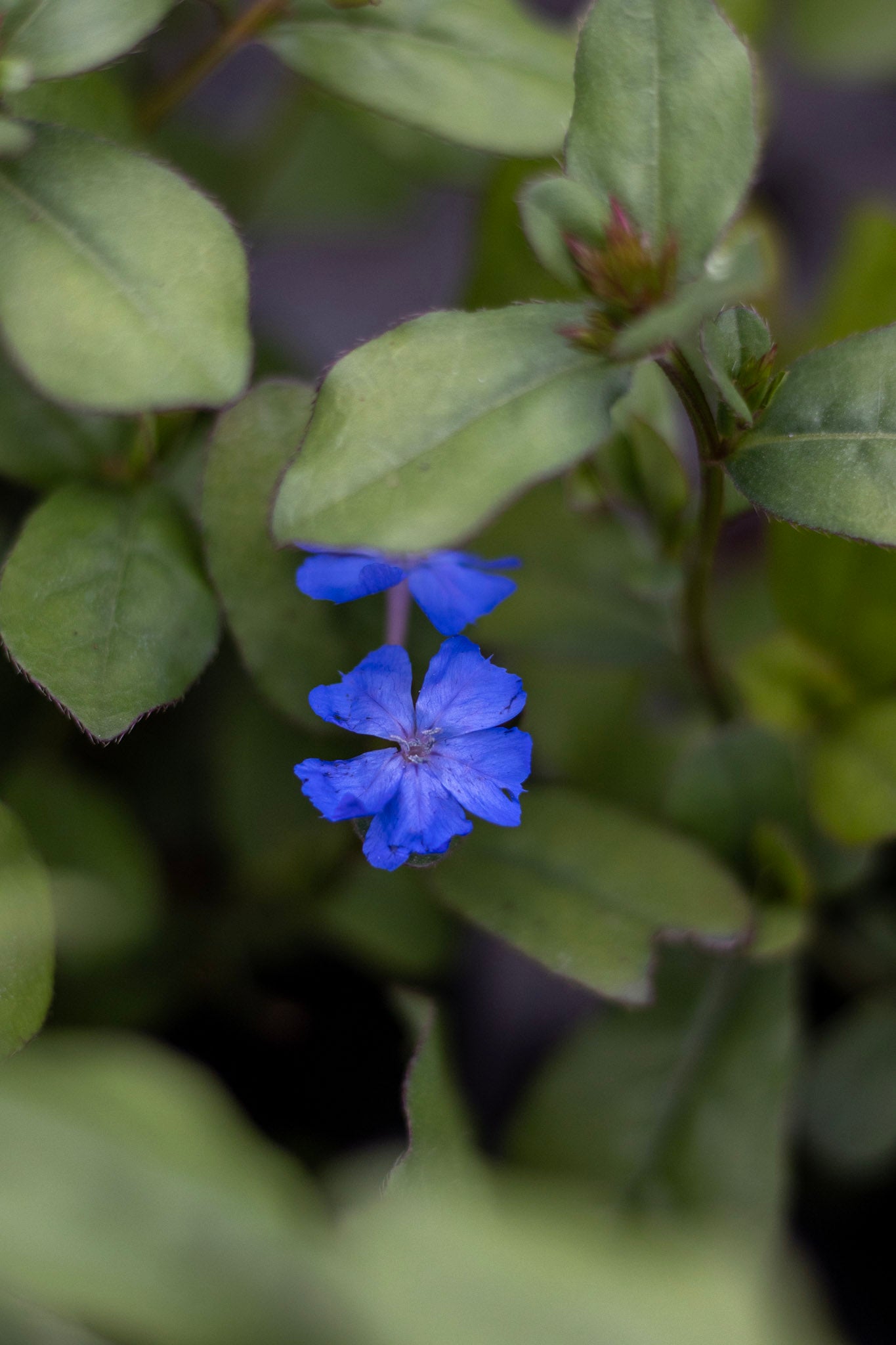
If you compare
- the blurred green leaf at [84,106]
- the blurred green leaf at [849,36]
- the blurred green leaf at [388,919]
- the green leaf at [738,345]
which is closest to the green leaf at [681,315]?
the green leaf at [738,345]

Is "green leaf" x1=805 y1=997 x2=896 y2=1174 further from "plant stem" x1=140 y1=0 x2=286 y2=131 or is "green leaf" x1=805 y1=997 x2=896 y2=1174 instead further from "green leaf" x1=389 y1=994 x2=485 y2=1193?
"plant stem" x1=140 y1=0 x2=286 y2=131

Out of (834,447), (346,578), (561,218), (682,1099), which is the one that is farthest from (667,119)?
(682,1099)

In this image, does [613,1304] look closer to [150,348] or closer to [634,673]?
[150,348]

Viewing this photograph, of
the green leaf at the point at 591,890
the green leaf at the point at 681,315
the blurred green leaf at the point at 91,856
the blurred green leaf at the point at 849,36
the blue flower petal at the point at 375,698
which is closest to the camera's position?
the green leaf at the point at 681,315

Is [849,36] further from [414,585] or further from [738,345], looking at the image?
[414,585]

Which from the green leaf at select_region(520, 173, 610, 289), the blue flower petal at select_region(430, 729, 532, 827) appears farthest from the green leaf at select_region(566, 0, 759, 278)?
the blue flower petal at select_region(430, 729, 532, 827)

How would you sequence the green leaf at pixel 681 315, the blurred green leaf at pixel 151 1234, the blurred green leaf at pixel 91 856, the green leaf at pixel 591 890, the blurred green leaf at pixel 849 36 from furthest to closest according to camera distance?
1. the blurred green leaf at pixel 849 36
2. the blurred green leaf at pixel 91 856
3. the green leaf at pixel 591 890
4. the green leaf at pixel 681 315
5. the blurred green leaf at pixel 151 1234

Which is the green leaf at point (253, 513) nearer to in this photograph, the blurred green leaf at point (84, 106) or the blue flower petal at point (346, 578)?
the blue flower petal at point (346, 578)
